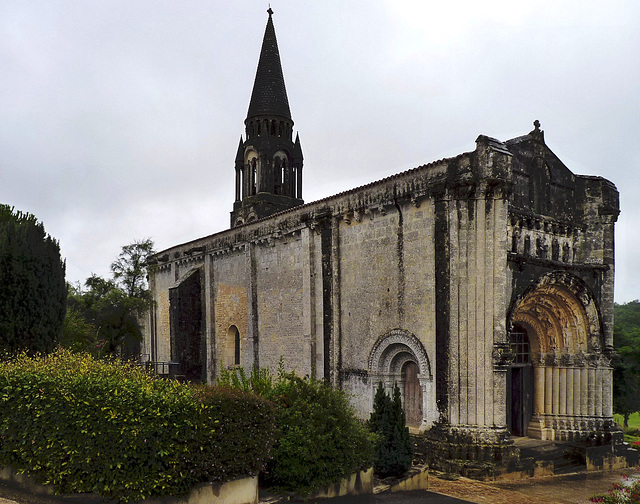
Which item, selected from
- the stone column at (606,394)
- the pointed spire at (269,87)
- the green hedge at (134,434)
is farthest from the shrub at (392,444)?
the pointed spire at (269,87)

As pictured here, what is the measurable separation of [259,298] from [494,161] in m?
13.1

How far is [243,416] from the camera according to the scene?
1057 cm

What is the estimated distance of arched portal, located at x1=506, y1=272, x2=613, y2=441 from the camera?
1912 cm

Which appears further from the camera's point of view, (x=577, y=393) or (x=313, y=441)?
(x=577, y=393)

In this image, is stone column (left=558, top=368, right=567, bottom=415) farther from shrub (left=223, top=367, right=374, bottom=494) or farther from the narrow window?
the narrow window

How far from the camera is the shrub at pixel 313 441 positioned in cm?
1152

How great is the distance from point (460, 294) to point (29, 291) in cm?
1370

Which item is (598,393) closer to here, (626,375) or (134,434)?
(626,375)

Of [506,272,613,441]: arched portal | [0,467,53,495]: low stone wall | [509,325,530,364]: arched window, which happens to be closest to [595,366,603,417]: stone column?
[506,272,613,441]: arched portal

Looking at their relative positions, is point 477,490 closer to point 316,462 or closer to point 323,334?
point 316,462

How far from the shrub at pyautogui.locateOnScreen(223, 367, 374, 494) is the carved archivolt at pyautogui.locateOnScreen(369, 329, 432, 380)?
510 centimetres

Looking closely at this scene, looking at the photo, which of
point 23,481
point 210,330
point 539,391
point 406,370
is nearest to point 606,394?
point 539,391

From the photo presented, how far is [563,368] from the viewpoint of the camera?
1950cm

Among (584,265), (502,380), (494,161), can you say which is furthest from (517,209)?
(502,380)
